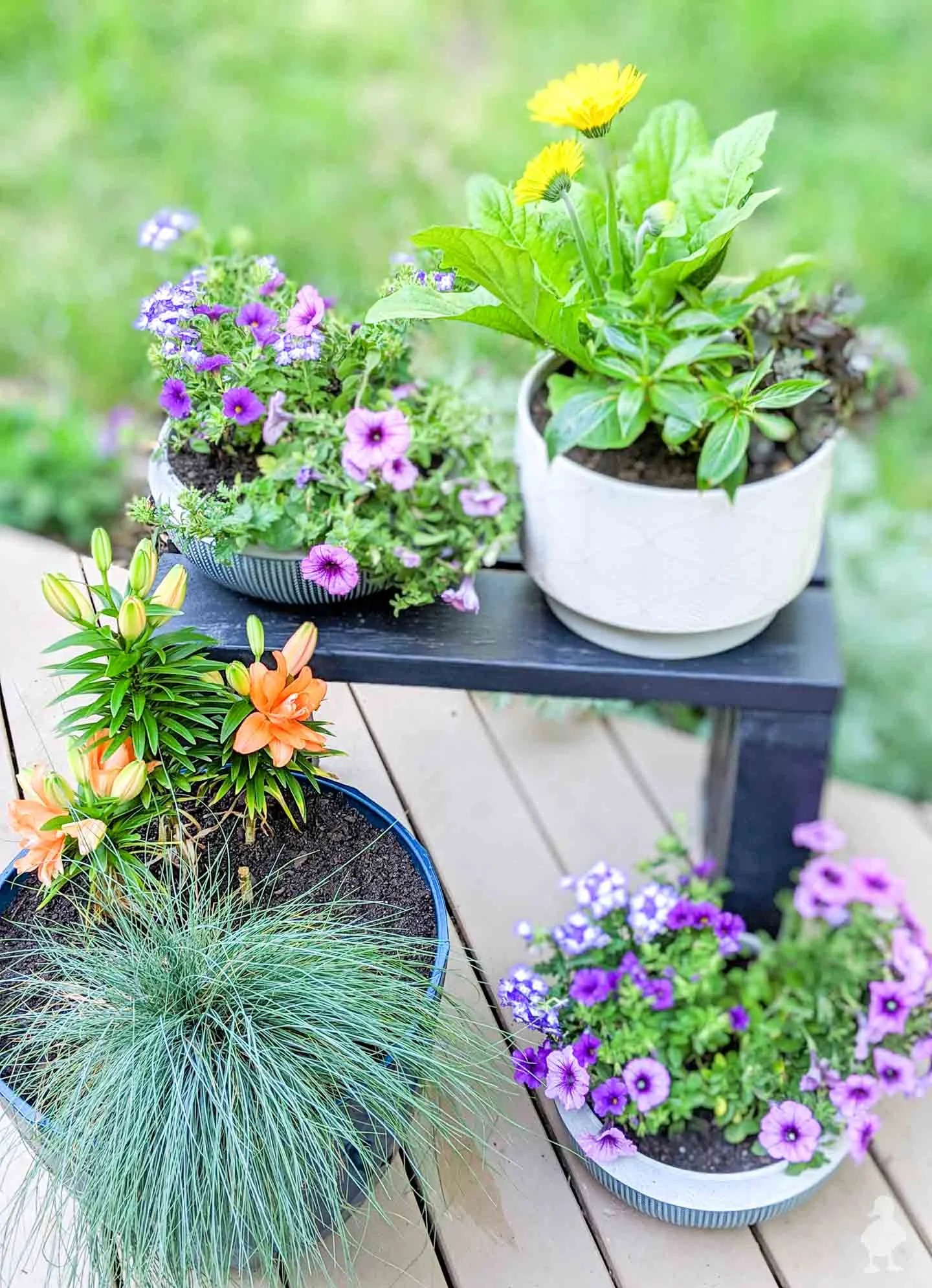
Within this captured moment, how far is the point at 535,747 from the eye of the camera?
A: 5.75 ft

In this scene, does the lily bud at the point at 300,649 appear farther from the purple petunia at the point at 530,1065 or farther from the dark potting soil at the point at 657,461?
the purple petunia at the point at 530,1065

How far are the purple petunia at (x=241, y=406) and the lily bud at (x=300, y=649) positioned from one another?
7.6 inches

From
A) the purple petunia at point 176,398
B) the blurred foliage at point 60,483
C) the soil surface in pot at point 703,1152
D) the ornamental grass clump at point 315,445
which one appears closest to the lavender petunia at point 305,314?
the ornamental grass clump at point 315,445

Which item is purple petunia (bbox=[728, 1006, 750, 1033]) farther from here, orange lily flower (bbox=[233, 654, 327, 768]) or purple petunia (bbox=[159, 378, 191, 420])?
purple petunia (bbox=[159, 378, 191, 420])

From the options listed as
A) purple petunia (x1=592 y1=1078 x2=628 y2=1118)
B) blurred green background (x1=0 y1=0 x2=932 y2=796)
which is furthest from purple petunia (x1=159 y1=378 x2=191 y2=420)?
blurred green background (x1=0 y1=0 x2=932 y2=796)

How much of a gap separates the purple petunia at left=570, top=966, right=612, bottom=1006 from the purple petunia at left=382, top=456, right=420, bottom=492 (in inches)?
→ 19.6

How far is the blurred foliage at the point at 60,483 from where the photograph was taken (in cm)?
209

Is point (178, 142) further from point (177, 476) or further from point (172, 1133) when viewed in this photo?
point (172, 1133)

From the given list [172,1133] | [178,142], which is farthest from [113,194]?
[172,1133]

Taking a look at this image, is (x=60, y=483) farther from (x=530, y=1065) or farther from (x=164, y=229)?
(x=530, y=1065)

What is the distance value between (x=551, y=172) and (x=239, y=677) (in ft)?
1.57

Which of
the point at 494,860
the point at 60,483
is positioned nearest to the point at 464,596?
the point at 494,860

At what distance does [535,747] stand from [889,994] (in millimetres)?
583

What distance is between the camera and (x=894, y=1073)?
4.26ft
